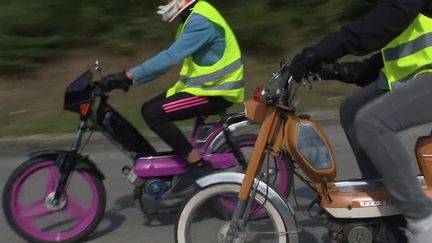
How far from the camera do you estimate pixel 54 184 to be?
4672 millimetres

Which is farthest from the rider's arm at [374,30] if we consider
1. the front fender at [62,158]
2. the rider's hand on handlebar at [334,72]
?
the front fender at [62,158]

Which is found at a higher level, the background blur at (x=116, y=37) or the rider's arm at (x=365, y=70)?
the background blur at (x=116, y=37)

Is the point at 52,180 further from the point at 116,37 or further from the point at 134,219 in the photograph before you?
the point at 116,37

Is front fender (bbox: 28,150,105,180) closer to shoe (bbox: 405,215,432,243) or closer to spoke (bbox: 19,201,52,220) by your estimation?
spoke (bbox: 19,201,52,220)

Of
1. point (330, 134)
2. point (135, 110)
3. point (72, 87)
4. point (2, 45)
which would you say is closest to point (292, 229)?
point (72, 87)

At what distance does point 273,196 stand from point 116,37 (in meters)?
6.98

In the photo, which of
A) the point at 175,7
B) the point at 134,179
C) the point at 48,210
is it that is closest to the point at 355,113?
the point at 175,7

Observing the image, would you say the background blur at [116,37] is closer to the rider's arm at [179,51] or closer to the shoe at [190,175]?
the shoe at [190,175]

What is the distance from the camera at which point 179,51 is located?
4535 mm

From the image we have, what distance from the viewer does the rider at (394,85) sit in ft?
10.8

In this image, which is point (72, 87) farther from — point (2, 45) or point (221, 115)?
point (2, 45)

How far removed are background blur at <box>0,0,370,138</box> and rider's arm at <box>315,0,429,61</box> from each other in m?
5.65

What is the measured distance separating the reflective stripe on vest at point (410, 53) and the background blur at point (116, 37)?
17.9 ft

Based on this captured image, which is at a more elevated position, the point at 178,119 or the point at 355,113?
the point at 355,113
